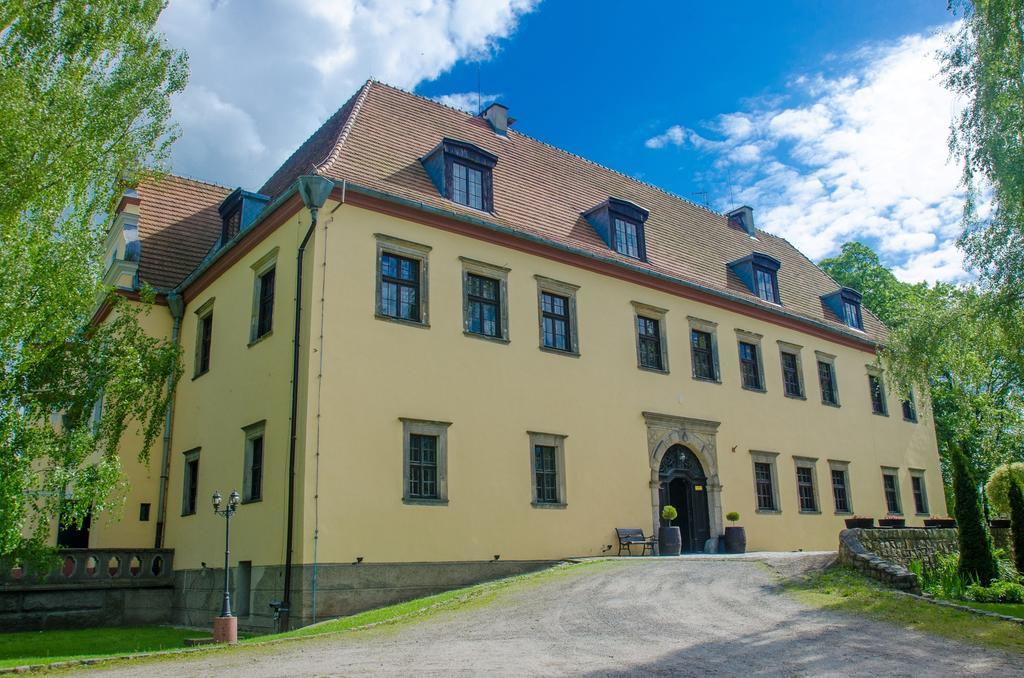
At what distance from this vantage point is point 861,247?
43.2 metres

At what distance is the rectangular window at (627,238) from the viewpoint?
22109 millimetres

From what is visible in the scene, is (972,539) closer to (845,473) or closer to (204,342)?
(845,473)

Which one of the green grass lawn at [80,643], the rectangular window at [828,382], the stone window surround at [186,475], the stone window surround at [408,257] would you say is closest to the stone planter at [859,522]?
the rectangular window at [828,382]

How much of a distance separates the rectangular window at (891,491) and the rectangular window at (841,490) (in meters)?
2.48

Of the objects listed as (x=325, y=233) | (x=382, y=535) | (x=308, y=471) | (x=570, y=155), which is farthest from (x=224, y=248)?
(x=570, y=155)

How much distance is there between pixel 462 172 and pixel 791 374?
1308 cm

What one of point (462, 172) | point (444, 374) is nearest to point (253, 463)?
point (444, 374)

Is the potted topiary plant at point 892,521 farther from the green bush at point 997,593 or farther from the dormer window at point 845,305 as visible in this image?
the green bush at point 997,593

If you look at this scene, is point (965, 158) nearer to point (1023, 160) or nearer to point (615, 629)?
point (1023, 160)

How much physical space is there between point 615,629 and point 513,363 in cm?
813

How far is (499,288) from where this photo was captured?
1866 cm

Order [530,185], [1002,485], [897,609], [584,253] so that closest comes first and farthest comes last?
[897,609], [584,253], [530,185], [1002,485]

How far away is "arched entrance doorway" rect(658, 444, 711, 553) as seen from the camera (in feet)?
70.3

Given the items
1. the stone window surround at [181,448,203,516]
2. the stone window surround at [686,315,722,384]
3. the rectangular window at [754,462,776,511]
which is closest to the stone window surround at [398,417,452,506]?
the stone window surround at [181,448,203,516]
